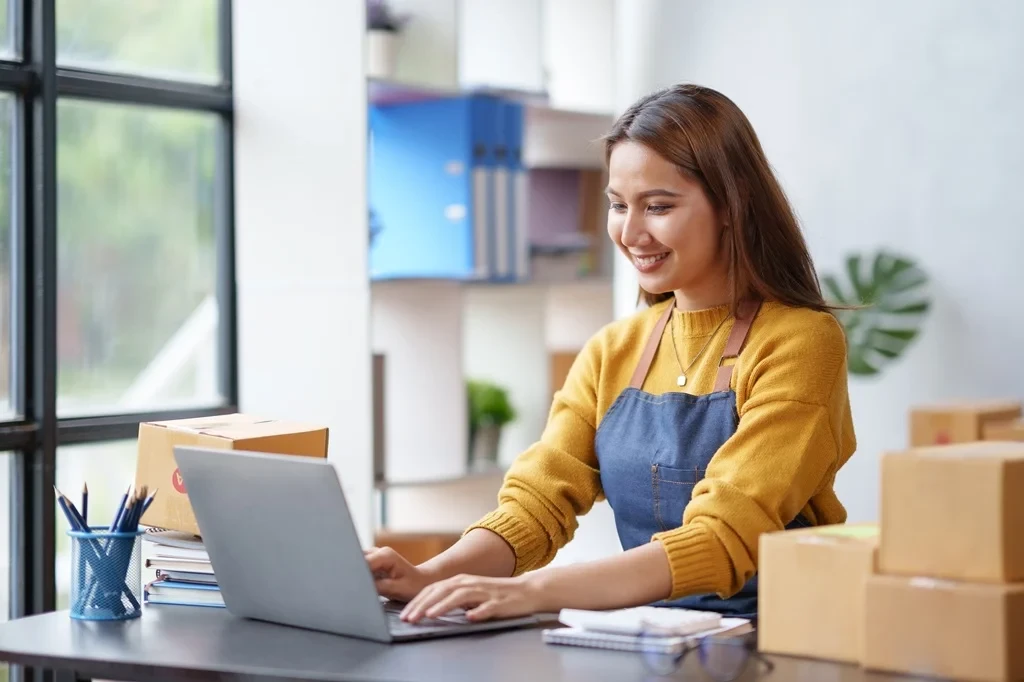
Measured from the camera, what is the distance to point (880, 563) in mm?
1590

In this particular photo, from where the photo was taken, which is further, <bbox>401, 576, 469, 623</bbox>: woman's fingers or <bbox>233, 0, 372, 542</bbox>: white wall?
<bbox>233, 0, 372, 542</bbox>: white wall

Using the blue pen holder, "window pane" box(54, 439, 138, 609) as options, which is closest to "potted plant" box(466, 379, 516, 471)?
"window pane" box(54, 439, 138, 609)

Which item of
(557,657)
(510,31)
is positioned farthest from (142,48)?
(557,657)

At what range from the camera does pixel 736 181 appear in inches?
85.2

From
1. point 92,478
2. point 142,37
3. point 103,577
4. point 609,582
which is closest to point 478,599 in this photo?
point 609,582

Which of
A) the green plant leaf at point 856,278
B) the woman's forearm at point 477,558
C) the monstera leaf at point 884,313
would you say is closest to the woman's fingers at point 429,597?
the woman's forearm at point 477,558

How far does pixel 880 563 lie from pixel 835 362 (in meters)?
0.54

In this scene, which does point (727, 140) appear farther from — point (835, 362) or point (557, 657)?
point (557, 657)

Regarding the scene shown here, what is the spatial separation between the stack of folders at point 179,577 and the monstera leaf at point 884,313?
2.59 m

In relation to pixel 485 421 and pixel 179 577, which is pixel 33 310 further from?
pixel 179 577

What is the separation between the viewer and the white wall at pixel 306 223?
375 cm

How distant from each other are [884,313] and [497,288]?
46.0 inches

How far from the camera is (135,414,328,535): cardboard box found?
6.61 feet

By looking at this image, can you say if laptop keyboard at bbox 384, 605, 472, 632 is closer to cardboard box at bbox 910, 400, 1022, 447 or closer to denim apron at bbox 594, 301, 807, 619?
denim apron at bbox 594, 301, 807, 619
